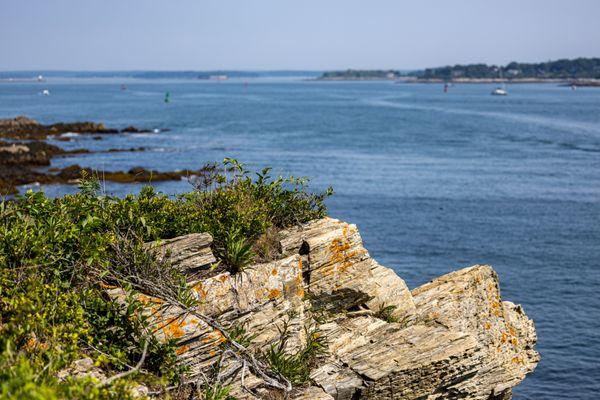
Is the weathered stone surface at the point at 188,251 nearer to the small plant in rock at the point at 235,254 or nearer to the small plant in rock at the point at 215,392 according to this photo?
the small plant in rock at the point at 235,254

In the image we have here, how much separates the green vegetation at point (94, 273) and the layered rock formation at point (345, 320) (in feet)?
1.31

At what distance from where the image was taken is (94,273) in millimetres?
10281

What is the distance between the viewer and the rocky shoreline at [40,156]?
5156cm

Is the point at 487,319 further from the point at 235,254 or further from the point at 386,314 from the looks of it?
the point at 235,254

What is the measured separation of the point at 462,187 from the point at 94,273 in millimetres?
45316

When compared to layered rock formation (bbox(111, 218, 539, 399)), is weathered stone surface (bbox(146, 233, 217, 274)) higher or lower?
higher

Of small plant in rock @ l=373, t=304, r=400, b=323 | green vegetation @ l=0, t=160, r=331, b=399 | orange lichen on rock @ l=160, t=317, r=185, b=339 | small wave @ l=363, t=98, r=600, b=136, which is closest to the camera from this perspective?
green vegetation @ l=0, t=160, r=331, b=399

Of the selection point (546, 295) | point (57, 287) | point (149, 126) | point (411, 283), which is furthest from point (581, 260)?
point (149, 126)

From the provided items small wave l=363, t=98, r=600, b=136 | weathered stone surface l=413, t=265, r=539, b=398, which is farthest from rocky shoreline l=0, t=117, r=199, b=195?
small wave l=363, t=98, r=600, b=136

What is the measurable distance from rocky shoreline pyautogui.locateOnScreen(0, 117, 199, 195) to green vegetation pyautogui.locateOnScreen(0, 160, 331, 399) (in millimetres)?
22787

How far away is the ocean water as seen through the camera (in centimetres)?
2795

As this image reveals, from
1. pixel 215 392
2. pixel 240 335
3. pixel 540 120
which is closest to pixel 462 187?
pixel 240 335

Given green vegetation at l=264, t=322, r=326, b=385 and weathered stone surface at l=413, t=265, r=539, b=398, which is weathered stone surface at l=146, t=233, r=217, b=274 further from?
weathered stone surface at l=413, t=265, r=539, b=398

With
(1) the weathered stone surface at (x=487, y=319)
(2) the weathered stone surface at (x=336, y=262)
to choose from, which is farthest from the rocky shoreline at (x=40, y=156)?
(2) the weathered stone surface at (x=336, y=262)
